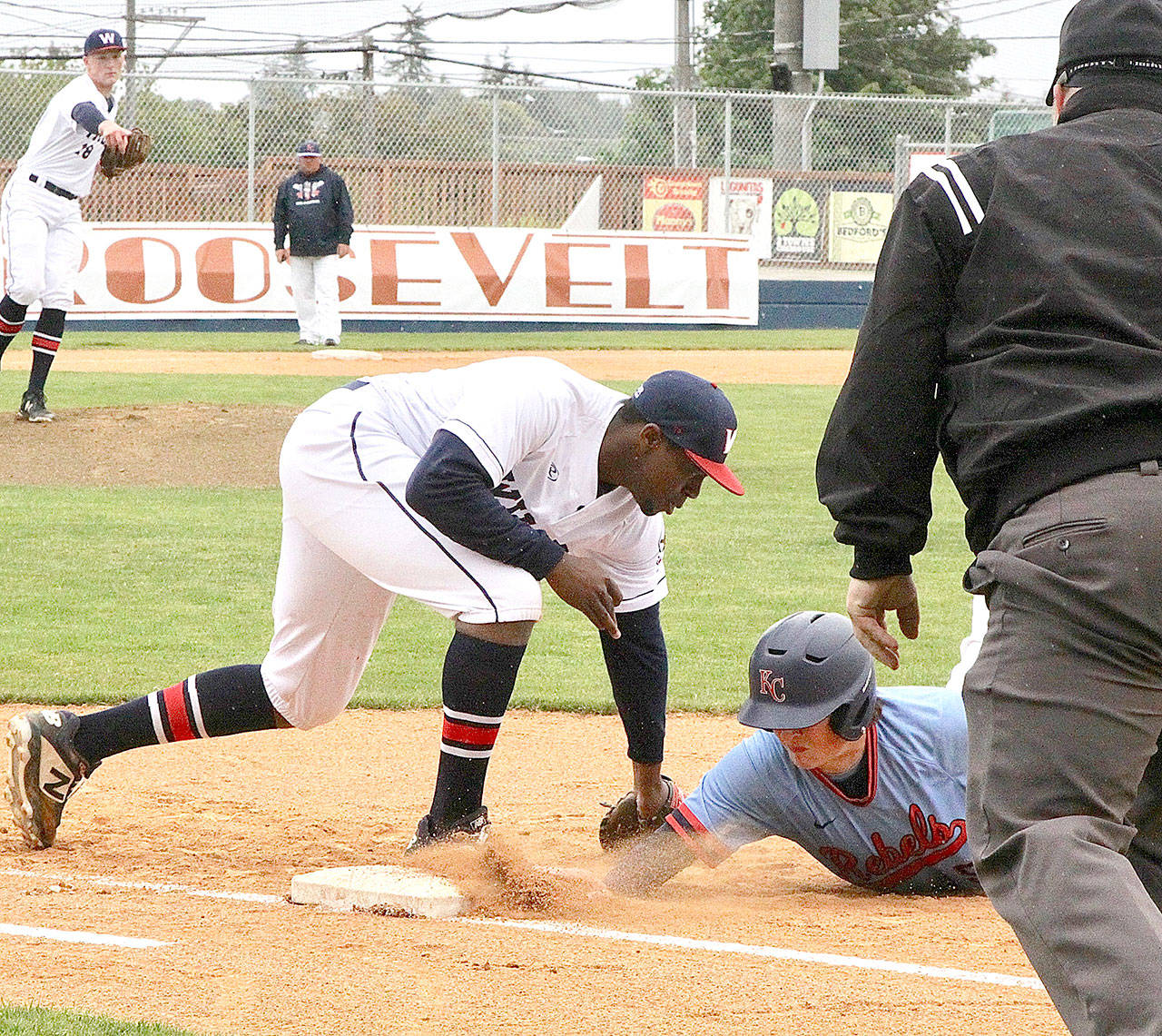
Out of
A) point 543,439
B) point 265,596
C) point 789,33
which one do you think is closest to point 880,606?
point 543,439

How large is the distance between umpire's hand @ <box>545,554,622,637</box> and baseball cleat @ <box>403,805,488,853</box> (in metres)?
0.61

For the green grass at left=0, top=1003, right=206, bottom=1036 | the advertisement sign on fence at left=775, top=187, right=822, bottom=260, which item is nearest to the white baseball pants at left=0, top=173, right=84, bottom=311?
the green grass at left=0, top=1003, right=206, bottom=1036

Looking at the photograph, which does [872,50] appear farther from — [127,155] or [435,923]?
[435,923]

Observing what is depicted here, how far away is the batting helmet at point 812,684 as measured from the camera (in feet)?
11.9

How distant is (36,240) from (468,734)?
8124mm

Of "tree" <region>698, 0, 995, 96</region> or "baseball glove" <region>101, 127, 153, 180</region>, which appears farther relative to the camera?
"tree" <region>698, 0, 995, 96</region>

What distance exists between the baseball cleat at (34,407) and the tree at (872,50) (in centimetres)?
3282

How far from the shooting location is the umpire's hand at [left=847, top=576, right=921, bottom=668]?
107 inches

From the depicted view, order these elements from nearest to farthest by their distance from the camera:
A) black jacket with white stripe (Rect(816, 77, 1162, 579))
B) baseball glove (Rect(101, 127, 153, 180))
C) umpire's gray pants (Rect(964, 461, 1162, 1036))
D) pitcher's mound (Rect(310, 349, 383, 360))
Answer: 1. umpire's gray pants (Rect(964, 461, 1162, 1036))
2. black jacket with white stripe (Rect(816, 77, 1162, 579))
3. baseball glove (Rect(101, 127, 153, 180))
4. pitcher's mound (Rect(310, 349, 383, 360))

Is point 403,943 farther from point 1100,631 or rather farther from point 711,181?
point 711,181

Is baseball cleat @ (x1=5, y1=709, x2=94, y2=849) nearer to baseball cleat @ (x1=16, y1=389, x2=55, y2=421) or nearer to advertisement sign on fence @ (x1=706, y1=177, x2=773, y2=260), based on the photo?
baseball cleat @ (x1=16, y1=389, x2=55, y2=421)

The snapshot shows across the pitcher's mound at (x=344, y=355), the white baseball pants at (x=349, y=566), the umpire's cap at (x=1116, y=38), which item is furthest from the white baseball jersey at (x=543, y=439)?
the pitcher's mound at (x=344, y=355)

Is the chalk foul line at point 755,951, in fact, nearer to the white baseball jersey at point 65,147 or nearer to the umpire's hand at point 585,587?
the umpire's hand at point 585,587

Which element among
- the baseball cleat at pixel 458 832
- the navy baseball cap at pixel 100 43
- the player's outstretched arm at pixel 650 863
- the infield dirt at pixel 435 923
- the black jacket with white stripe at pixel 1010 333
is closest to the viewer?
the black jacket with white stripe at pixel 1010 333
